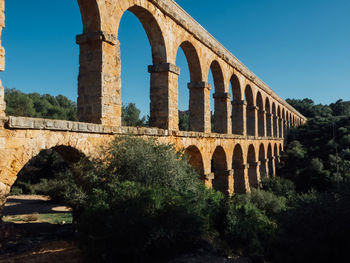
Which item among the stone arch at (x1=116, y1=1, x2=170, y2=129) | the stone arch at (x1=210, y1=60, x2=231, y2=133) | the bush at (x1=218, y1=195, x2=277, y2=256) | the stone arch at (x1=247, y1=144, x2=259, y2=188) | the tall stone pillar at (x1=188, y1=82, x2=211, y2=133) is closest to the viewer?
the bush at (x1=218, y1=195, x2=277, y2=256)

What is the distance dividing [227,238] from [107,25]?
5.17m

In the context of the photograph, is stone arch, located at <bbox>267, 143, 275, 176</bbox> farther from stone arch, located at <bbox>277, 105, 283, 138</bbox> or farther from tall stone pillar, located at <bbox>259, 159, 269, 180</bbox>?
stone arch, located at <bbox>277, 105, 283, 138</bbox>

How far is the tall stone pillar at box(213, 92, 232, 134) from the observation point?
503 inches

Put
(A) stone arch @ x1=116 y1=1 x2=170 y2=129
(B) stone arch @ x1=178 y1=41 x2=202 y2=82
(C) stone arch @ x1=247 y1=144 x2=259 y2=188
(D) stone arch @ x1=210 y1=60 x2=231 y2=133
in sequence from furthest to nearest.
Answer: (C) stone arch @ x1=247 y1=144 x2=259 y2=188 → (D) stone arch @ x1=210 y1=60 x2=231 y2=133 → (B) stone arch @ x1=178 y1=41 x2=202 y2=82 → (A) stone arch @ x1=116 y1=1 x2=170 y2=129

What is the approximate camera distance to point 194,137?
924cm

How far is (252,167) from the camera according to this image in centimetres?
1680

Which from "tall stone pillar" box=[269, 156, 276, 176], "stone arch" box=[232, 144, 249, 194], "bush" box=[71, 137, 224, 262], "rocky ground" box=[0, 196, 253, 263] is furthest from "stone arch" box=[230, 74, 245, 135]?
"bush" box=[71, 137, 224, 262]

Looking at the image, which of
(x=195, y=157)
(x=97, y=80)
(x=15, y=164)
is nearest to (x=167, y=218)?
(x=15, y=164)

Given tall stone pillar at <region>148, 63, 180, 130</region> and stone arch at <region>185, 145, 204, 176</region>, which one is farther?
stone arch at <region>185, 145, 204, 176</region>

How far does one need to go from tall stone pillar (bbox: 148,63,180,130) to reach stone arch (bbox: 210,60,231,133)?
176 inches

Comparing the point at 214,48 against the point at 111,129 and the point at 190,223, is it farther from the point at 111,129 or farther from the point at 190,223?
the point at 190,223

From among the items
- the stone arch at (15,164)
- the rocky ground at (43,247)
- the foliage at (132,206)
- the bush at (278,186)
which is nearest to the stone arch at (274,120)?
the bush at (278,186)

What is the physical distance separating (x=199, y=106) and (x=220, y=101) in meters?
2.47

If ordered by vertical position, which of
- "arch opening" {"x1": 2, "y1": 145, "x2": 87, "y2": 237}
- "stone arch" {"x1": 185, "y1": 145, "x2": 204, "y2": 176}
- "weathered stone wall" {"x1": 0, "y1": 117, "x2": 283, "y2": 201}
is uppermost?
"weathered stone wall" {"x1": 0, "y1": 117, "x2": 283, "y2": 201}
